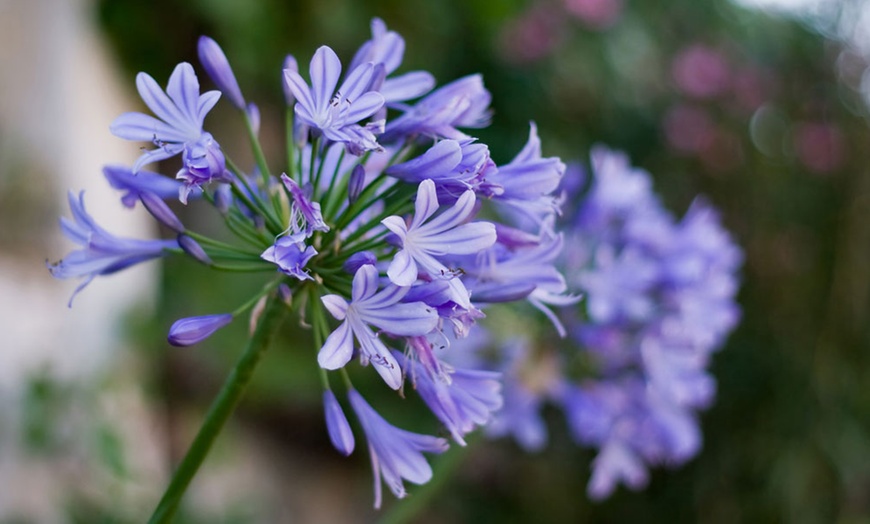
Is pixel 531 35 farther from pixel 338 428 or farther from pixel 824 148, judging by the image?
pixel 338 428

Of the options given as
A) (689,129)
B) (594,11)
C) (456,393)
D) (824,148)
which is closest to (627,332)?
(456,393)

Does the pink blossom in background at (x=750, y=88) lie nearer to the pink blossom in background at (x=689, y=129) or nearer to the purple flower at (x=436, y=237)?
the pink blossom in background at (x=689, y=129)

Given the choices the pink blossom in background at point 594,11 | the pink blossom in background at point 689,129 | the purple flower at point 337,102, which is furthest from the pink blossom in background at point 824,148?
the purple flower at point 337,102

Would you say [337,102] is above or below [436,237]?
above

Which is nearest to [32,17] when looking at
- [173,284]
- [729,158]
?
[173,284]

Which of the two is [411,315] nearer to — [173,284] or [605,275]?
[605,275]

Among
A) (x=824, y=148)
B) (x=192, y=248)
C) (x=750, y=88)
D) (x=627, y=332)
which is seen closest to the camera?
(x=192, y=248)

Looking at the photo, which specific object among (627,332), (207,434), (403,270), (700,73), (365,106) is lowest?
(700,73)
